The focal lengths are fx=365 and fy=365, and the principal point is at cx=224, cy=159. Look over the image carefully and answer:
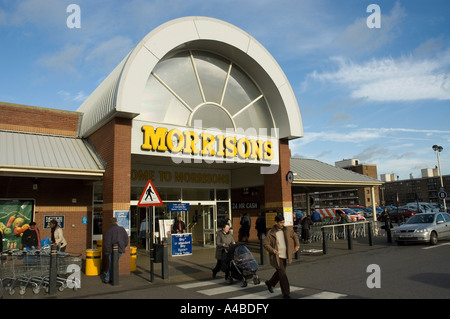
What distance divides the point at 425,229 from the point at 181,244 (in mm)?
11049

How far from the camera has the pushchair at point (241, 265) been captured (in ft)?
29.7

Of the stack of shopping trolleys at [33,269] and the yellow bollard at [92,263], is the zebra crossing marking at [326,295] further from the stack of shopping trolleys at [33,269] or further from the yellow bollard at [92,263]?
the yellow bollard at [92,263]

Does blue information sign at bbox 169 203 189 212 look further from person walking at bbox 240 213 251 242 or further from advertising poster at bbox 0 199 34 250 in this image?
advertising poster at bbox 0 199 34 250

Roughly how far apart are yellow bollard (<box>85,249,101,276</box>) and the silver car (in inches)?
530

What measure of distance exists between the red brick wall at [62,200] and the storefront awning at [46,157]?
1293mm

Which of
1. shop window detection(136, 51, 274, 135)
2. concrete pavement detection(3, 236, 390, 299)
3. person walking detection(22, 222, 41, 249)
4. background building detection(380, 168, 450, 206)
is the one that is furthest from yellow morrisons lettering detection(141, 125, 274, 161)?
background building detection(380, 168, 450, 206)

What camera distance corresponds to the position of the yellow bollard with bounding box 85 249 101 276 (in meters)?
11.4

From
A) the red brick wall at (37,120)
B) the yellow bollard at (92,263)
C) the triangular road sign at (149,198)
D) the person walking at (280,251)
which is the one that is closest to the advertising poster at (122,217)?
the yellow bollard at (92,263)

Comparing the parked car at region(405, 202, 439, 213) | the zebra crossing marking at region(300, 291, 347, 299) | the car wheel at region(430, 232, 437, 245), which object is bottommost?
the zebra crossing marking at region(300, 291, 347, 299)

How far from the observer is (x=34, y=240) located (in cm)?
1144

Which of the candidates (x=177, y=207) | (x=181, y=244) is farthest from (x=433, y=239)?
(x=177, y=207)
